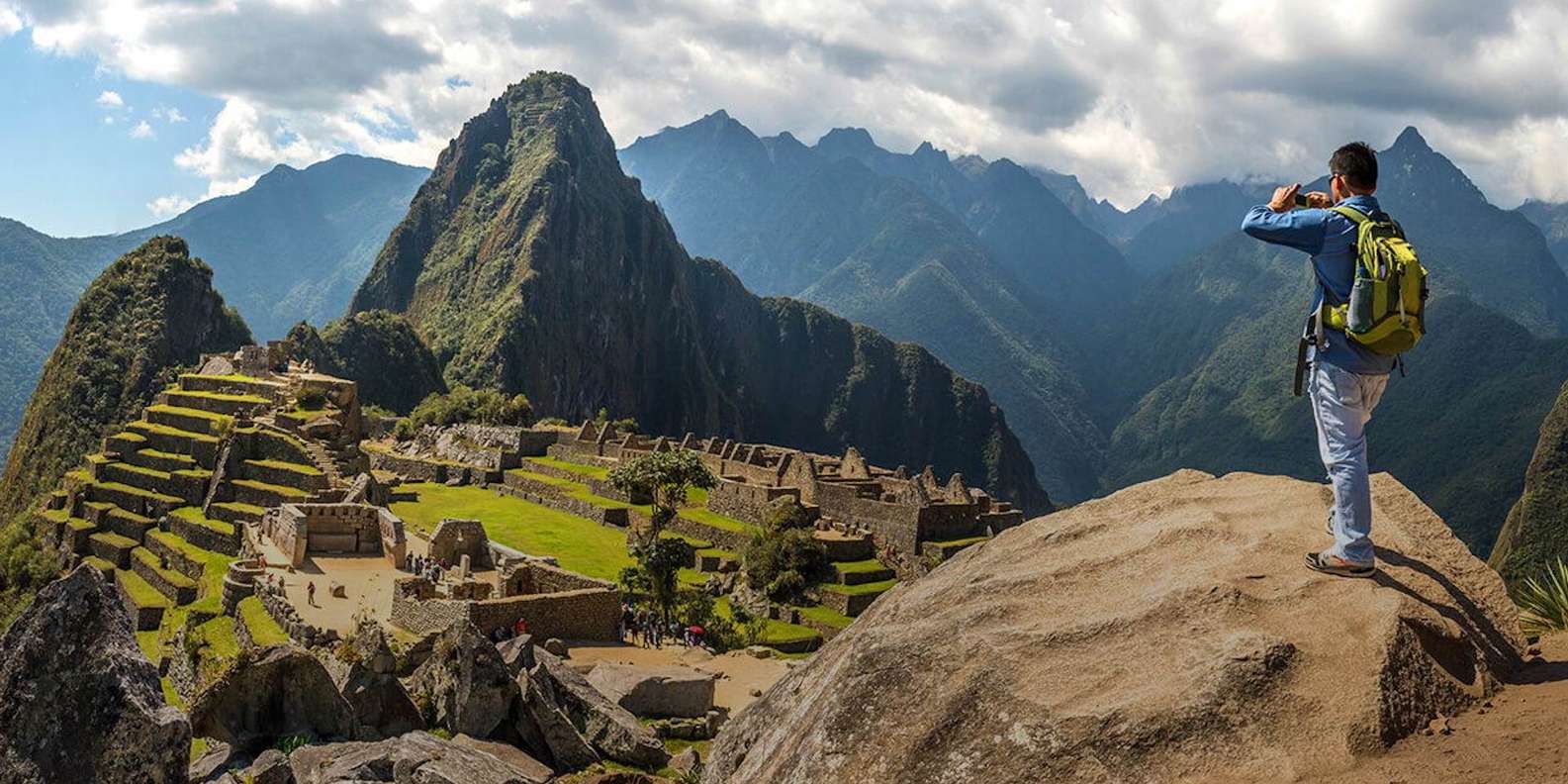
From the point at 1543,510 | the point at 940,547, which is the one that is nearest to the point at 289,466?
the point at 940,547

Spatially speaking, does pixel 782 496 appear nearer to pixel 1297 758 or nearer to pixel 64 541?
pixel 64 541

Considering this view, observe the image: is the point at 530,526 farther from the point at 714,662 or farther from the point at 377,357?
the point at 377,357

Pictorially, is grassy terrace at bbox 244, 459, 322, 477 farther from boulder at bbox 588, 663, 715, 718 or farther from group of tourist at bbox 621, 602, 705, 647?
boulder at bbox 588, 663, 715, 718

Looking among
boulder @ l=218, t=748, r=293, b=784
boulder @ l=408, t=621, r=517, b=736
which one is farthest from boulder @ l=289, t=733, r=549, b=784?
boulder @ l=408, t=621, r=517, b=736

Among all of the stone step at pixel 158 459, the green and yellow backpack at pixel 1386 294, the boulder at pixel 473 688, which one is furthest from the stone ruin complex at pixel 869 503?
the green and yellow backpack at pixel 1386 294

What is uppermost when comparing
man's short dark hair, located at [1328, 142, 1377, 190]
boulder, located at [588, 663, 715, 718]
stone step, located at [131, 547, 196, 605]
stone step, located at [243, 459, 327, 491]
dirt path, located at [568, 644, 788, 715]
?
man's short dark hair, located at [1328, 142, 1377, 190]

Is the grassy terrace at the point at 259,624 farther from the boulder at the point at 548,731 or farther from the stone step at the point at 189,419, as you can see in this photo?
the stone step at the point at 189,419
